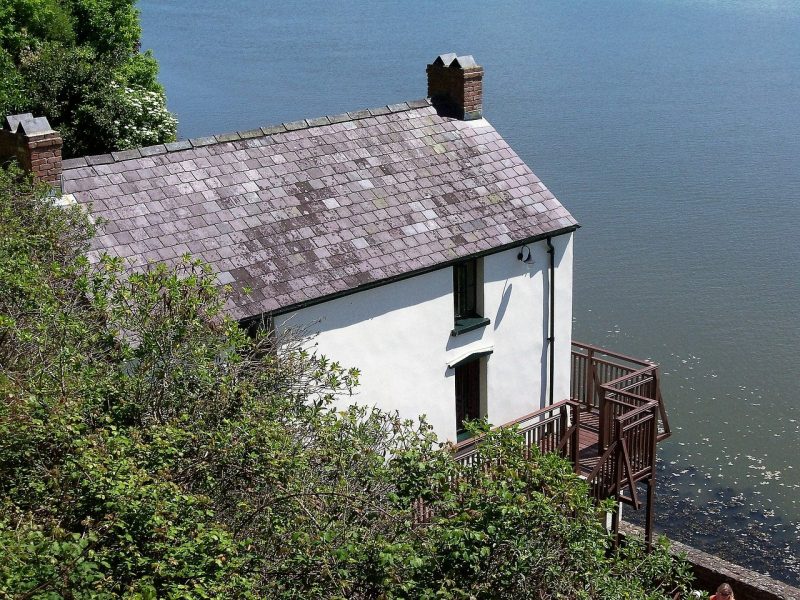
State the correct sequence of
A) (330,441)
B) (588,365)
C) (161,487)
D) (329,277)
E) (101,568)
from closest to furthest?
(101,568), (161,487), (330,441), (329,277), (588,365)

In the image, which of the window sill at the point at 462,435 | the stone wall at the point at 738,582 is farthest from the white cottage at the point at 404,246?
the stone wall at the point at 738,582

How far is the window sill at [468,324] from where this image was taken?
17.5 m

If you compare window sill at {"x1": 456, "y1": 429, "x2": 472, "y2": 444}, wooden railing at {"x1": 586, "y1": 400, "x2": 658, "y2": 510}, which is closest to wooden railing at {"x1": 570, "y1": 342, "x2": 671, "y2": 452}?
wooden railing at {"x1": 586, "y1": 400, "x2": 658, "y2": 510}

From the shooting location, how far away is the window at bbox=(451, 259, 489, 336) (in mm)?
17844

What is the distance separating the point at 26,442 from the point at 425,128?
Answer: 1216 cm

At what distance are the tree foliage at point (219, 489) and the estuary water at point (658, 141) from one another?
54.7ft

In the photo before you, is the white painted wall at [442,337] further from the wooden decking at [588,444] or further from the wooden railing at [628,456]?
the wooden railing at [628,456]

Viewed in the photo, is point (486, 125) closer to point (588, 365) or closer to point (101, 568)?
point (588, 365)

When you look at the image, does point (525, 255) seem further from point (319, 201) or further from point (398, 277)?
point (319, 201)

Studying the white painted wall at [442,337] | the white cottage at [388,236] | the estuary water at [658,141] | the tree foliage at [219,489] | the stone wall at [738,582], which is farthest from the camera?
the estuary water at [658,141]

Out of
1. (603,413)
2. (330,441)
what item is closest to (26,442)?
(330,441)

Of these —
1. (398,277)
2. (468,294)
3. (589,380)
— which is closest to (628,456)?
(589,380)

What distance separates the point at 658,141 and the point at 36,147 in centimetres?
3664

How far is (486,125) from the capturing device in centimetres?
2009
